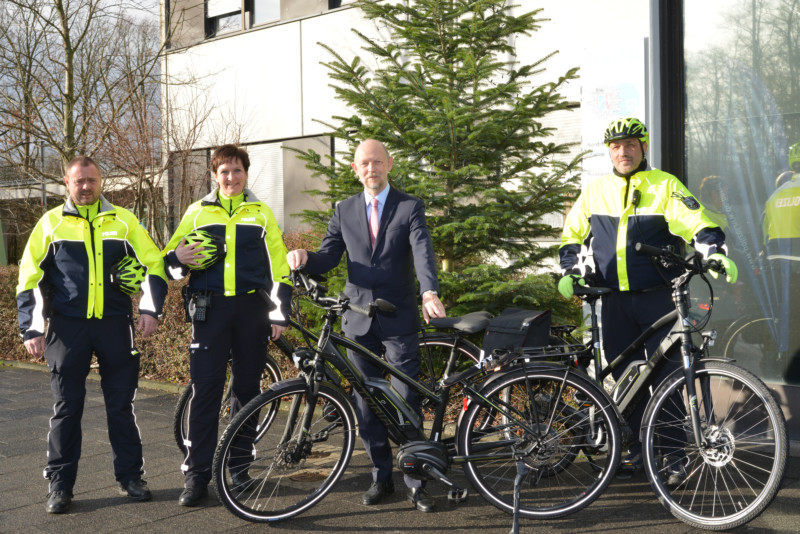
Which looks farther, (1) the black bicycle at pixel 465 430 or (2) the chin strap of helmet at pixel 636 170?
(2) the chin strap of helmet at pixel 636 170

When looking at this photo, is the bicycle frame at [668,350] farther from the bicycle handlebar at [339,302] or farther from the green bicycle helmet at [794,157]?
the green bicycle helmet at [794,157]

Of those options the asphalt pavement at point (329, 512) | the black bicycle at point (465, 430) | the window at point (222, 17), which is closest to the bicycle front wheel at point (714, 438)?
the asphalt pavement at point (329, 512)

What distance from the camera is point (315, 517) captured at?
4480 millimetres

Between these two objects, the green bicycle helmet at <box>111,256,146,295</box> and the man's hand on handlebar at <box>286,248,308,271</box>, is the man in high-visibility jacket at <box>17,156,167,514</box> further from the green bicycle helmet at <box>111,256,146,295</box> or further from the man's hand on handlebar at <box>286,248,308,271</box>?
the man's hand on handlebar at <box>286,248,308,271</box>

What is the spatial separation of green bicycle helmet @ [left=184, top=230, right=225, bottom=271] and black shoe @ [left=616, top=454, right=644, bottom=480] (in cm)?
273

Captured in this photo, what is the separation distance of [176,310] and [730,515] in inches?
249

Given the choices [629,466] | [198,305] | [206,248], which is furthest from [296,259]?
[629,466]

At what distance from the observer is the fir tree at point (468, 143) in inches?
243

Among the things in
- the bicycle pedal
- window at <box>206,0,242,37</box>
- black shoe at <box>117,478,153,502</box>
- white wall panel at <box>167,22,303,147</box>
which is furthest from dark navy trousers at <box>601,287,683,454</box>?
window at <box>206,0,242,37</box>

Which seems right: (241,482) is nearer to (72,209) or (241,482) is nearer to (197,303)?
(197,303)

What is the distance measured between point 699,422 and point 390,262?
184 cm

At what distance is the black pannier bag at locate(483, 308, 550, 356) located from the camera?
4.42 meters

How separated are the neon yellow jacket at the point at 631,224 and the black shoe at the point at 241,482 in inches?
85.7

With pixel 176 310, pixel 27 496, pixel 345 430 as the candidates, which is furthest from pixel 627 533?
pixel 176 310
